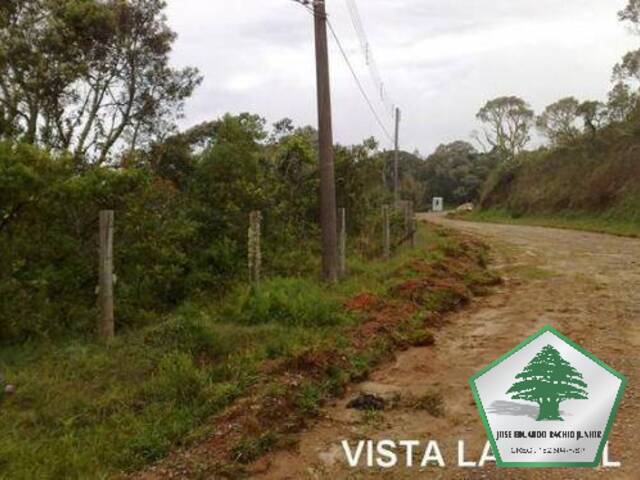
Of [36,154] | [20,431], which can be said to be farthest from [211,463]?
[36,154]

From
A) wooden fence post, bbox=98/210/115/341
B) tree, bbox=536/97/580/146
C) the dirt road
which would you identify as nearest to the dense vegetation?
tree, bbox=536/97/580/146

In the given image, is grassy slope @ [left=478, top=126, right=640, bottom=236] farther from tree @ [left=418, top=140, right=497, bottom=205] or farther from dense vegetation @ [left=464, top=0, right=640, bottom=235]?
tree @ [left=418, top=140, right=497, bottom=205]

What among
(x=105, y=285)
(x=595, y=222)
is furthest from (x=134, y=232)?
(x=595, y=222)

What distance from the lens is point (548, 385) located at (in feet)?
14.0

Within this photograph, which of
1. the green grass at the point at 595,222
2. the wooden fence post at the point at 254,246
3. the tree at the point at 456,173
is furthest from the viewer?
the tree at the point at 456,173

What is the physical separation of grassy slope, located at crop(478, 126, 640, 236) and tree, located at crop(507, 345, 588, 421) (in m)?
17.5

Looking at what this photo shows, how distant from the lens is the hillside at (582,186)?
80.2 feet

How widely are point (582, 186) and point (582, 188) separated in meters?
0.17

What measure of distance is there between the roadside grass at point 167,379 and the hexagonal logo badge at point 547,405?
59.7 inches

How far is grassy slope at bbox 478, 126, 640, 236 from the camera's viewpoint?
79.6 feet

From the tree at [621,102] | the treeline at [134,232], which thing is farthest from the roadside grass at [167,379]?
the tree at [621,102]

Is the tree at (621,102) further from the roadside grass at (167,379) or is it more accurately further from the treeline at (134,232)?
the roadside grass at (167,379)

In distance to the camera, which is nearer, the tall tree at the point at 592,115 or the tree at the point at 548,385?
the tree at the point at 548,385

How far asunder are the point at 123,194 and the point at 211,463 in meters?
4.84
